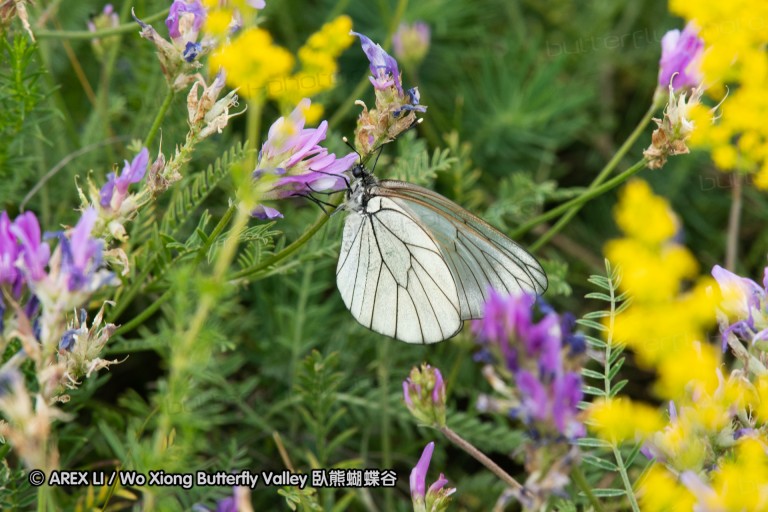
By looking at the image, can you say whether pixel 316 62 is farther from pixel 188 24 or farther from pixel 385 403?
pixel 385 403

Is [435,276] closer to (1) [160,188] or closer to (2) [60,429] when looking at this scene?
(1) [160,188]

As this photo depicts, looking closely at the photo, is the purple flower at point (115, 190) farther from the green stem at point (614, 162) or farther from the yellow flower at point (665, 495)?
the green stem at point (614, 162)

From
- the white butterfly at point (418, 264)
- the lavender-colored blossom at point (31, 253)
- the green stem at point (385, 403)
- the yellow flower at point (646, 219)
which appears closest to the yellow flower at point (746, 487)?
the yellow flower at point (646, 219)

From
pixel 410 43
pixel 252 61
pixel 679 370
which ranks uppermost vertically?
pixel 410 43

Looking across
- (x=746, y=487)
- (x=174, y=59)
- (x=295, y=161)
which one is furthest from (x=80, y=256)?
(x=746, y=487)

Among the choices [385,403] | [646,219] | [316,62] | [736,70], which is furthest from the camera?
[385,403]

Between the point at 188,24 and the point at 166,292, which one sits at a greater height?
the point at 188,24
